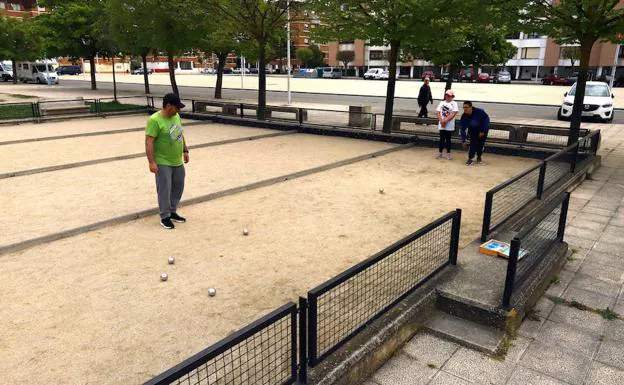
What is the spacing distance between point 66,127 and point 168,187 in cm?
1350

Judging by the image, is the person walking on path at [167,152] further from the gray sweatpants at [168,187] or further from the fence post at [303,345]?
the fence post at [303,345]

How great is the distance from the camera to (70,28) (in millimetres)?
35031

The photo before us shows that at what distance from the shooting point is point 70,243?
21.0ft

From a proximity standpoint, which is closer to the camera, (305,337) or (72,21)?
(305,337)

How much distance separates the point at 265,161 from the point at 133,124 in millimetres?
9352

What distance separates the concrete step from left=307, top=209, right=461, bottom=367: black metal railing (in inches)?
16.0

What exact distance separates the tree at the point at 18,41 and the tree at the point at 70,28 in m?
9.83

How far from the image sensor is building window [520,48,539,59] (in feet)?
253

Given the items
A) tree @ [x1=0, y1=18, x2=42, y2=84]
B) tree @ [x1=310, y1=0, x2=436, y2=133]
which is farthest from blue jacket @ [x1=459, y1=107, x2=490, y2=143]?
tree @ [x1=0, y1=18, x2=42, y2=84]

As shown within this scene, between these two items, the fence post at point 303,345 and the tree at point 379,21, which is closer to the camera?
the fence post at point 303,345

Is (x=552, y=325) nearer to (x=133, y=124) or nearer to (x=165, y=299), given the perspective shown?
(x=165, y=299)

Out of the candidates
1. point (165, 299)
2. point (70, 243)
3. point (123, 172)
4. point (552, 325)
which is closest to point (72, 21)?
point (123, 172)

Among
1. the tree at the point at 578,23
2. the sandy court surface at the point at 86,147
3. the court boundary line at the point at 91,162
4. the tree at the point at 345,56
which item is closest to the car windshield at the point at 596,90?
the tree at the point at 578,23

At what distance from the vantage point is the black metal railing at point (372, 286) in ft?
11.5
